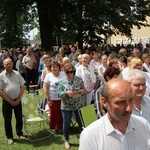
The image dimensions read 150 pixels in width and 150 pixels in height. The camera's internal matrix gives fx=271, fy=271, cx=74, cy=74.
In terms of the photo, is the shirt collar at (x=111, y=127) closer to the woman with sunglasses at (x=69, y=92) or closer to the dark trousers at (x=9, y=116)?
the woman with sunglasses at (x=69, y=92)

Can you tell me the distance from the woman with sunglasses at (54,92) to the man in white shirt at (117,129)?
3.92 m

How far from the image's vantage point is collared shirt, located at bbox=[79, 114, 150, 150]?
1.82m

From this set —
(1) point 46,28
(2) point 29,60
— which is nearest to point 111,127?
(2) point 29,60

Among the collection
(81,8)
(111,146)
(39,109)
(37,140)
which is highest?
(81,8)

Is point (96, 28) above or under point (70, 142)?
above

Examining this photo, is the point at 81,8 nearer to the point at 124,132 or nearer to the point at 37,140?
the point at 37,140

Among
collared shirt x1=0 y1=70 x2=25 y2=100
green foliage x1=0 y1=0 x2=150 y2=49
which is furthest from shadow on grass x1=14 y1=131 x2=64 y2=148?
green foliage x1=0 y1=0 x2=150 y2=49

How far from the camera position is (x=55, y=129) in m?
6.17

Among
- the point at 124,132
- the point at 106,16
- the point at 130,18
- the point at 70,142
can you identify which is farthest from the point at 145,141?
the point at 130,18

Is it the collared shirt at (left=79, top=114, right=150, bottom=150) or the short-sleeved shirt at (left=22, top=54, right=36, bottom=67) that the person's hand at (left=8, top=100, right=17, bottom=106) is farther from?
the short-sleeved shirt at (left=22, top=54, right=36, bottom=67)

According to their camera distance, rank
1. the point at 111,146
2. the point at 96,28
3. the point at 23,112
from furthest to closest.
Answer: the point at 96,28
the point at 23,112
the point at 111,146

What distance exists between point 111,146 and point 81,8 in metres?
14.8

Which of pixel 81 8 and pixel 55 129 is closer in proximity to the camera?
pixel 55 129

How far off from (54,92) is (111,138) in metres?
4.10
